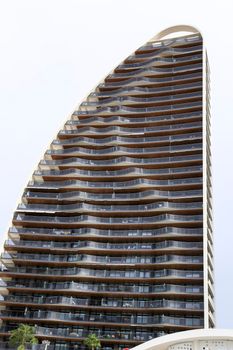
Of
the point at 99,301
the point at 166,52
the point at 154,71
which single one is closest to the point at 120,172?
the point at 99,301

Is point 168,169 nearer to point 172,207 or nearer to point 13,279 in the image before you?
point 172,207

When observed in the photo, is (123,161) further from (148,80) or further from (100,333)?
(100,333)

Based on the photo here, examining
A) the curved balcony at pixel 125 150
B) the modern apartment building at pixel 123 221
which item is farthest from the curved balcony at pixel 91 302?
the curved balcony at pixel 125 150

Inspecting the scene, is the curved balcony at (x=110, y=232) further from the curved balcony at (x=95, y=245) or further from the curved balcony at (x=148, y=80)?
the curved balcony at (x=148, y=80)

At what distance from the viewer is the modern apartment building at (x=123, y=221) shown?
6806cm

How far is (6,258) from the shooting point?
247ft

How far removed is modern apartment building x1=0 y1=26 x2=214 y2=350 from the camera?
68062 mm

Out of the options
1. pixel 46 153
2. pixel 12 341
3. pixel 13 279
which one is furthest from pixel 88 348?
pixel 46 153

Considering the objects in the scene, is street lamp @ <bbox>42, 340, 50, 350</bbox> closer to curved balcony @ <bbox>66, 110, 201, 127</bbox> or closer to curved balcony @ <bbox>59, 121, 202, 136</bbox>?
curved balcony @ <bbox>59, 121, 202, 136</bbox>

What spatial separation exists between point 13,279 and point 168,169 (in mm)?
28718

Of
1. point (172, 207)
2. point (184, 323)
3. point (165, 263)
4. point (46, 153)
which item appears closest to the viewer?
point (184, 323)

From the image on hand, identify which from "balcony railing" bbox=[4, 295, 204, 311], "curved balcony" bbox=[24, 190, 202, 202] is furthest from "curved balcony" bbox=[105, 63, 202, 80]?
"balcony railing" bbox=[4, 295, 204, 311]

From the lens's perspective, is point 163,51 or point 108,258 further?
point 163,51

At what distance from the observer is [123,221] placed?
3012 inches
